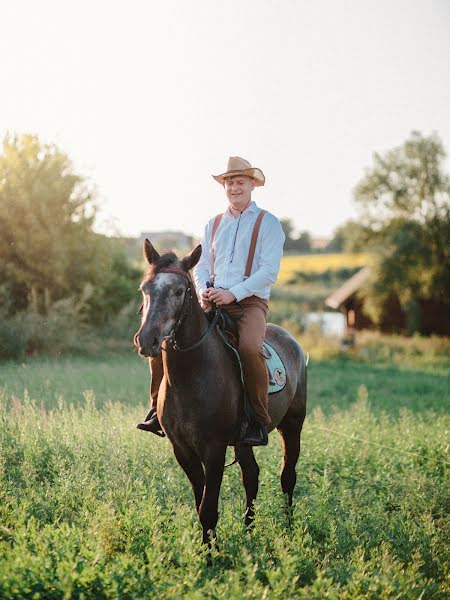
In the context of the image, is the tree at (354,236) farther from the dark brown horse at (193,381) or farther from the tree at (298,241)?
the tree at (298,241)

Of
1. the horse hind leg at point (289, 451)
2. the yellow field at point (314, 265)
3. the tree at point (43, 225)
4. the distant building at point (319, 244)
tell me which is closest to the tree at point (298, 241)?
the distant building at point (319, 244)

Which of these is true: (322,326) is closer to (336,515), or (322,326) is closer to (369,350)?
(369,350)

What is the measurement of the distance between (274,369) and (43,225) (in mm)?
14636

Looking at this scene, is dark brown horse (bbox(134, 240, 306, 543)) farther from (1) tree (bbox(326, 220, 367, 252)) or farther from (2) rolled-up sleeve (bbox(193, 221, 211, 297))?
(1) tree (bbox(326, 220, 367, 252))

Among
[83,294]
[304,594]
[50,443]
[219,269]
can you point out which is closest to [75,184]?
[83,294]

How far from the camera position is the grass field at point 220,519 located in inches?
161

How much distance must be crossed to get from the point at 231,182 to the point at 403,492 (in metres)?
4.07

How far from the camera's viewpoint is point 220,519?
225 inches

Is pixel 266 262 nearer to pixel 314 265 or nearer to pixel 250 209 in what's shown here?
pixel 250 209

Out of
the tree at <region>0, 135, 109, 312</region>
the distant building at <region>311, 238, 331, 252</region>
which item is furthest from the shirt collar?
the distant building at <region>311, 238, 331, 252</region>

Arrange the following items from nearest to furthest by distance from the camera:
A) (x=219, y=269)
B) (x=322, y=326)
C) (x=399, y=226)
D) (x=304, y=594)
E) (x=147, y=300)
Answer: (x=304, y=594) < (x=147, y=300) < (x=219, y=269) < (x=322, y=326) < (x=399, y=226)

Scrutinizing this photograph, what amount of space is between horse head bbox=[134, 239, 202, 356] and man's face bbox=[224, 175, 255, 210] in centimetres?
121

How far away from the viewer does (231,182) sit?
5910 mm

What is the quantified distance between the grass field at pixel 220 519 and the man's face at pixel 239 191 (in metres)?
2.83
